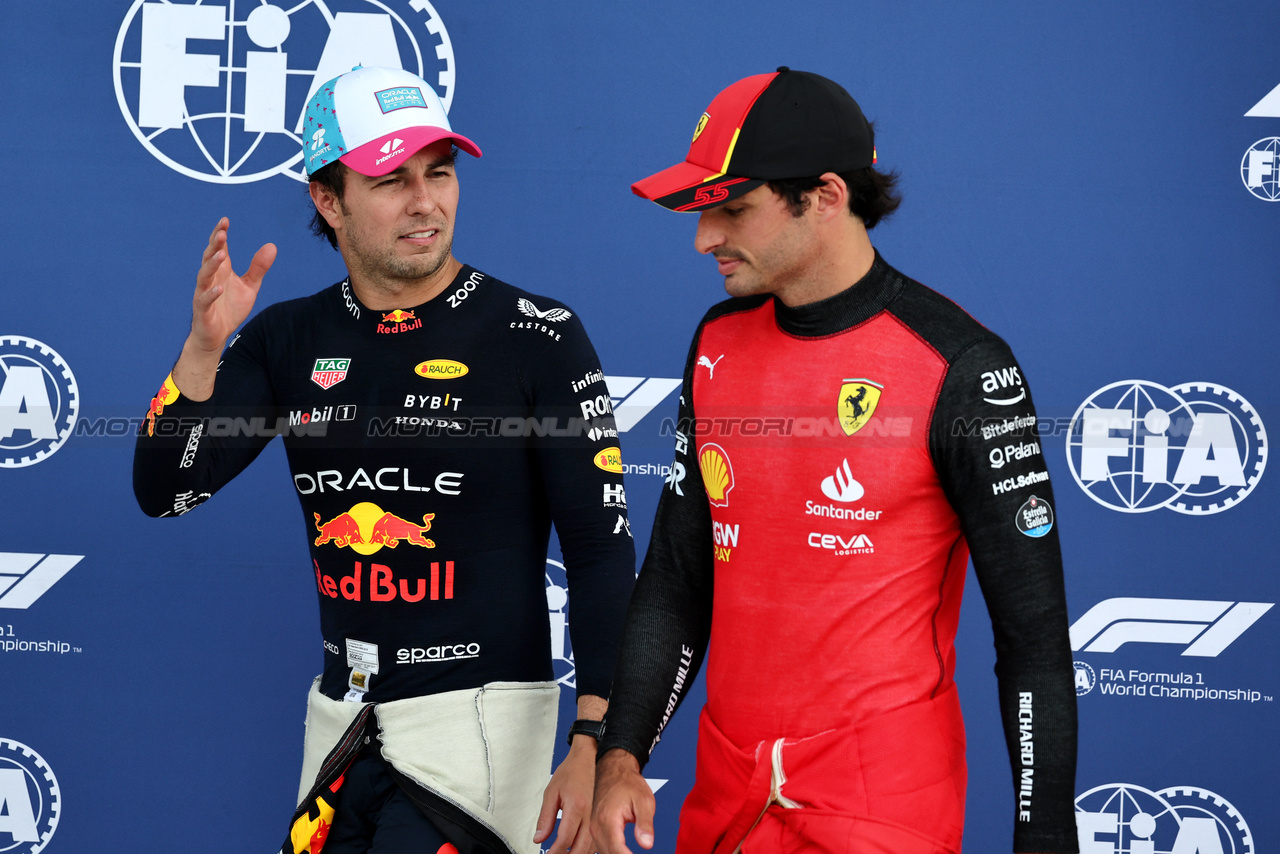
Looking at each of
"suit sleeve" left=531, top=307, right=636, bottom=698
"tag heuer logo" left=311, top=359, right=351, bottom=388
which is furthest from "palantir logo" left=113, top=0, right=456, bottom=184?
"suit sleeve" left=531, top=307, right=636, bottom=698

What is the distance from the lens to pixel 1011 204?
7.78 ft

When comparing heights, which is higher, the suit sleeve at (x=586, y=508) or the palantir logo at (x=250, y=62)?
the palantir logo at (x=250, y=62)

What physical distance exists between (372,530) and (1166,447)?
1.72 metres

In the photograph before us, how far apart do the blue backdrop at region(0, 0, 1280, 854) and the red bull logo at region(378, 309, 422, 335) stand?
0.84 m

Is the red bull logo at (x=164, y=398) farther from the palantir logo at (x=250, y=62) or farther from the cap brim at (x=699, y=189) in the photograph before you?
the palantir logo at (x=250, y=62)

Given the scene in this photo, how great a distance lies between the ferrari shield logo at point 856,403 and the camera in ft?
4.07

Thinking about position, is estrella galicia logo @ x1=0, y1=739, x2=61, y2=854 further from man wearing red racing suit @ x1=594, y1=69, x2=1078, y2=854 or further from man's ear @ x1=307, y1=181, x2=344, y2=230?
man wearing red racing suit @ x1=594, y1=69, x2=1078, y2=854

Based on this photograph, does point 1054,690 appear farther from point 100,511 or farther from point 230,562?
point 100,511

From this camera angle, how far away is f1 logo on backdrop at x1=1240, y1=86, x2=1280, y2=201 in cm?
231

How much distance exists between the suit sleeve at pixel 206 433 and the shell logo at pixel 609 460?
19.8 inches

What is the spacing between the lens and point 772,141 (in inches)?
49.9

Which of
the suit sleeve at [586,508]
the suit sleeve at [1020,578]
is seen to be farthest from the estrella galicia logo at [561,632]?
the suit sleeve at [1020,578]

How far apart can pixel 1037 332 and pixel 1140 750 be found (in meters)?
0.94

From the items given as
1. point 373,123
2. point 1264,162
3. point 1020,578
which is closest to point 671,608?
point 1020,578
